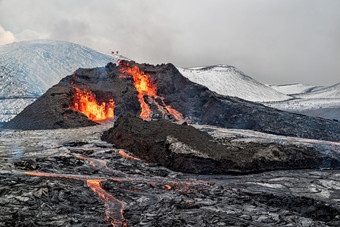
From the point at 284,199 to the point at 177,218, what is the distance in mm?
5110

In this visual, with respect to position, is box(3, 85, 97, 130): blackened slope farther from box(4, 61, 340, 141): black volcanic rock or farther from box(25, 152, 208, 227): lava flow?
box(25, 152, 208, 227): lava flow

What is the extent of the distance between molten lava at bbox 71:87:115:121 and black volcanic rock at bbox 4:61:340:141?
0.97m

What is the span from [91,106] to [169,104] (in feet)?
47.6

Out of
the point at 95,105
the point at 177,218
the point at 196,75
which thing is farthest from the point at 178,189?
the point at 196,75

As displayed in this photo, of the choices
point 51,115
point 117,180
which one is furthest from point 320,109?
point 117,180

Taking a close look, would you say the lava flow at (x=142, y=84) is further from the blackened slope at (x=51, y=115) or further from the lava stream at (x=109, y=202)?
the lava stream at (x=109, y=202)

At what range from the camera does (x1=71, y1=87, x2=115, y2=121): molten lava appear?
38.8 m

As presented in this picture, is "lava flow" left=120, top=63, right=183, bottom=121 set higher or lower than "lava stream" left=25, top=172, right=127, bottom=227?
higher

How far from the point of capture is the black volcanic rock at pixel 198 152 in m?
16.7

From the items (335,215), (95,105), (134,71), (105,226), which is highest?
(134,71)

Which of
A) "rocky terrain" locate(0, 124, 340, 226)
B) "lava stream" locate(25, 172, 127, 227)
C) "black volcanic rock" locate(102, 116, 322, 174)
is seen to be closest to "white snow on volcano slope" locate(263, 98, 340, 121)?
"black volcanic rock" locate(102, 116, 322, 174)

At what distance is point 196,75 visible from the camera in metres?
109

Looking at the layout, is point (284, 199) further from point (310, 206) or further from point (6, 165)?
point (6, 165)

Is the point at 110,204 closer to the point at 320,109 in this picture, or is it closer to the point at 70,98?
the point at 70,98
